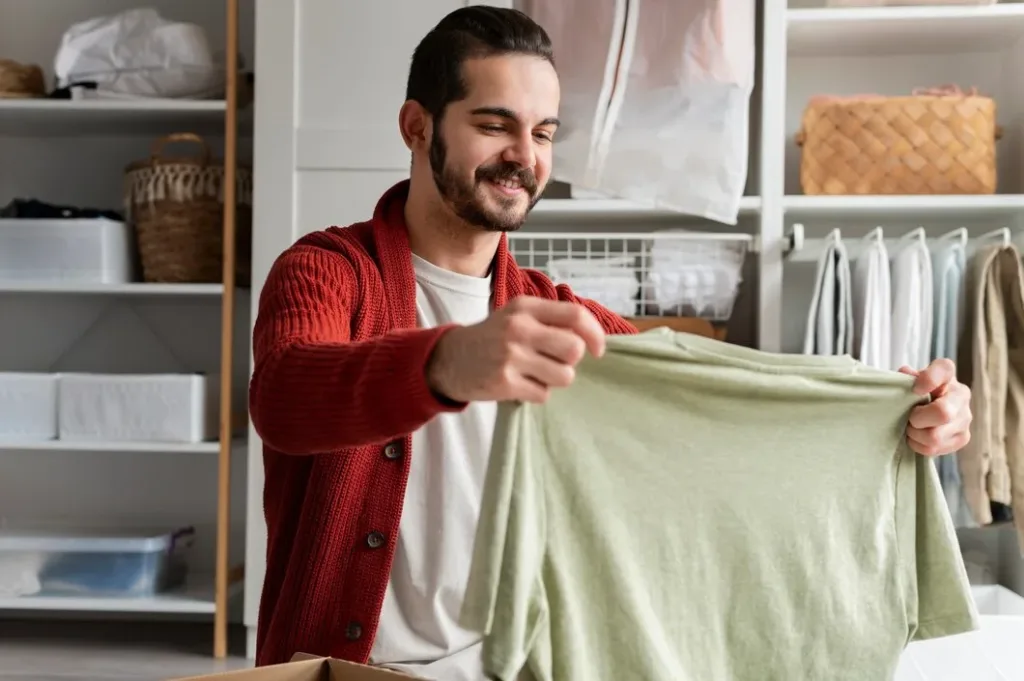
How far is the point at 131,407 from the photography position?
2689 mm

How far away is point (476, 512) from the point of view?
4.29 ft

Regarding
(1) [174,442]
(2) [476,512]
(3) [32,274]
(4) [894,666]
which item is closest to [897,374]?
(4) [894,666]

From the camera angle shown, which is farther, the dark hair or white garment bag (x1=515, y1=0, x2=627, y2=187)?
white garment bag (x1=515, y1=0, x2=627, y2=187)

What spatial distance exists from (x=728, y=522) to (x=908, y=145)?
159cm

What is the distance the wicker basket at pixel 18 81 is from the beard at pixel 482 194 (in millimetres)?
1915

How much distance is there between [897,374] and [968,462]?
1.26m

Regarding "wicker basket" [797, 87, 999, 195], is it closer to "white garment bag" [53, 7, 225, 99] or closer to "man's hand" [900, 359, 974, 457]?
"man's hand" [900, 359, 974, 457]

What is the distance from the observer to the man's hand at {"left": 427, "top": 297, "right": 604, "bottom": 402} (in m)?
0.89

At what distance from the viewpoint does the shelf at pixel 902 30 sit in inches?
97.3

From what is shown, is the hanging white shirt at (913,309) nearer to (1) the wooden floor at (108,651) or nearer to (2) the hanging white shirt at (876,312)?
(2) the hanging white shirt at (876,312)

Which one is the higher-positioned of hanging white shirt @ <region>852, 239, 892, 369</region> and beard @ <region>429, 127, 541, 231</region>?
beard @ <region>429, 127, 541, 231</region>

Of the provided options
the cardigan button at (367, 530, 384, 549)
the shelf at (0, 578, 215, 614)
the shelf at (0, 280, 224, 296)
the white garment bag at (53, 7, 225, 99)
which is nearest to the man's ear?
the cardigan button at (367, 530, 384, 549)

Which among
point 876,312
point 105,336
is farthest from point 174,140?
point 876,312

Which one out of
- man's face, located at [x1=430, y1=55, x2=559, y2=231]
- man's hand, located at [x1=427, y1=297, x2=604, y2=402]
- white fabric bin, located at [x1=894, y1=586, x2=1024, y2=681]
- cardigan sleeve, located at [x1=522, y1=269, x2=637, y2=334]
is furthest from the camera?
white fabric bin, located at [x1=894, y1=586, x2=1024, y2=681]
